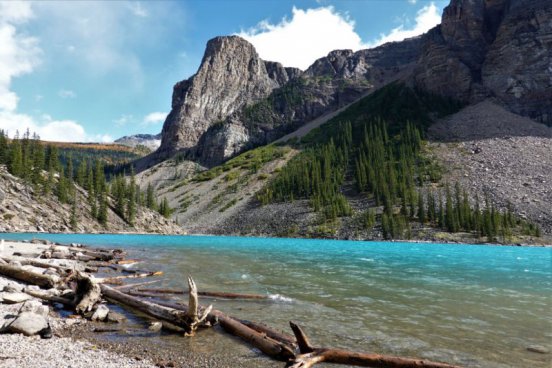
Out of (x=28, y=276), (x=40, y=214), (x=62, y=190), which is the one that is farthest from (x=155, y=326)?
(x=62, y=190)

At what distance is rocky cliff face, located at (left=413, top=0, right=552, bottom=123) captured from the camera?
145500 mm

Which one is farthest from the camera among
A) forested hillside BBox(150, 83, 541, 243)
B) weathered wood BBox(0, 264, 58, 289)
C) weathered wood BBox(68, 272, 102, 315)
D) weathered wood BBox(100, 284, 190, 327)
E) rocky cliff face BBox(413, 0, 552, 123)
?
rocky cliff face BBox(413, 0, 552, 123)

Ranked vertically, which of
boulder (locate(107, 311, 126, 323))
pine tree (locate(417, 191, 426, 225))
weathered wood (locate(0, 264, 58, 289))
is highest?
pine tree (locate(417, 191, 426, 225))

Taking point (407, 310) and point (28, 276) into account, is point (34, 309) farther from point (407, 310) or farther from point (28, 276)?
point (407, 310)

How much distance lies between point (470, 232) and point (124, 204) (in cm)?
10791

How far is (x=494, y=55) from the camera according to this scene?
6388 inches

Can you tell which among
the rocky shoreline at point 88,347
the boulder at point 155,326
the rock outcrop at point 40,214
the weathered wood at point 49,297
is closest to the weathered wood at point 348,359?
the rocky shoreline at point 88,347

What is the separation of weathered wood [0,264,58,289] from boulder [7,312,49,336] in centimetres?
602

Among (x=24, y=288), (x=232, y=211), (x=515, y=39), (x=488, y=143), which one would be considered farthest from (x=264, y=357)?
(x=515, y=39)

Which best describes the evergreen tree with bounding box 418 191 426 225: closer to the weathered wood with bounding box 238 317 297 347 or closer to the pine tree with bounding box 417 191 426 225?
the pine tree with bounding box 417 191 426 225

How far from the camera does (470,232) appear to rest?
84.9 m

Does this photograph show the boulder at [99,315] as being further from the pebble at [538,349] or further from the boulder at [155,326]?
the pebble at [538,349]

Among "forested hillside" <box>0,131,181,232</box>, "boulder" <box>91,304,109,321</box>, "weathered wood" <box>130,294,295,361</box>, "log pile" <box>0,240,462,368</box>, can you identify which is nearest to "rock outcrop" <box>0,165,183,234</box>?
"forested hillside" <box>0,131,181,232</box>

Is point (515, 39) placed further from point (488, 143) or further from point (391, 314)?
point (391, 314)
